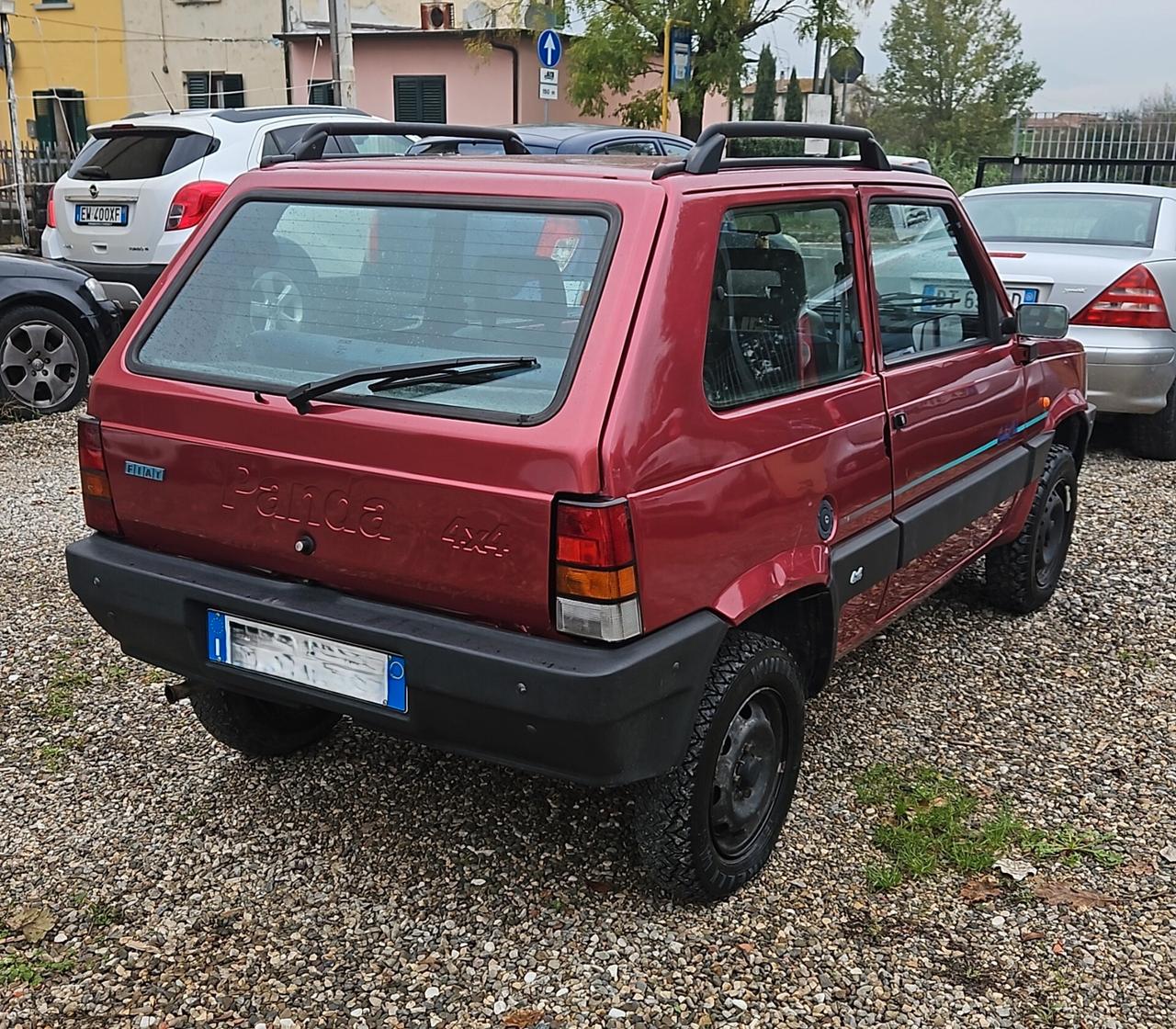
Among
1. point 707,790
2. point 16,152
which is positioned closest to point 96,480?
point 707,790

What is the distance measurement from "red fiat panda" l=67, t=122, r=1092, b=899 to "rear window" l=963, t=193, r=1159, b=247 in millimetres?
4958

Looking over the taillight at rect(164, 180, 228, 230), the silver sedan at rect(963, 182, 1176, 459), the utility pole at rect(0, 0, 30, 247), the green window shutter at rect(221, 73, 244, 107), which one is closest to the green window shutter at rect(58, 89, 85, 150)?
the green window shutter at rect(221, 73, 244, 107)

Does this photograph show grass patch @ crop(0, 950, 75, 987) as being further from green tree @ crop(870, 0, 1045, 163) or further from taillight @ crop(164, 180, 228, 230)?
green tree @ crop(870, 0, 1045, 163)

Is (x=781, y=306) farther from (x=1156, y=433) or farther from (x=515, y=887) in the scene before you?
(x=1156, y=433)

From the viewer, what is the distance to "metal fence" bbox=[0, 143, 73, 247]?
63.9 feet

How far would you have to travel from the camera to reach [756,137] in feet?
10.2

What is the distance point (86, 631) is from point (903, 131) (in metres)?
50.0

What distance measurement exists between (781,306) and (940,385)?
0.95m

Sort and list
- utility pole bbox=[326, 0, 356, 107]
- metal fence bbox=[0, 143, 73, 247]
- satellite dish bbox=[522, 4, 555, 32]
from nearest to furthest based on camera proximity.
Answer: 1. utility pole bbox=[326, 0, 356, 107]
2. metal fence bbox=[0, 143, 73, 247]
3. satellite dish bbox=[522, 4, 555, 32]

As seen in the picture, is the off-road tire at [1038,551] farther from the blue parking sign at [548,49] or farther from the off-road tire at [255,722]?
the blue parking sign at [548,49]

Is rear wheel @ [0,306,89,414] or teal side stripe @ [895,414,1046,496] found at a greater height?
teal side stripe @ [895,414,1046,496]

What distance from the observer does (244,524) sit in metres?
2.89

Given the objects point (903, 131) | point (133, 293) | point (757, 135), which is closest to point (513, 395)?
point (757, 135)

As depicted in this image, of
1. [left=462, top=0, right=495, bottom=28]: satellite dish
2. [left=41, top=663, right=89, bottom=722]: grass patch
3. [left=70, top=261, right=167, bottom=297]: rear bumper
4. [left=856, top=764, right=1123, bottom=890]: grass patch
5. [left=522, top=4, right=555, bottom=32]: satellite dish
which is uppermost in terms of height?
[left=462, top=0, right=495, bottom=28]: satellite dish
